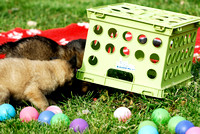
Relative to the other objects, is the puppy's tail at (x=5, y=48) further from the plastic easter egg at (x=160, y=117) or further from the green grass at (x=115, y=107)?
the plastic easter egg at (x=160, y=117)

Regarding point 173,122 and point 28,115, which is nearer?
point 173,122

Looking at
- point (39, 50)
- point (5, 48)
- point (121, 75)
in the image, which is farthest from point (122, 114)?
point (5, 48)

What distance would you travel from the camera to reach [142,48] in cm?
409

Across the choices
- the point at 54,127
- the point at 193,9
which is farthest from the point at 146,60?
the point at 193,9

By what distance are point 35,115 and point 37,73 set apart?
2.18 ft

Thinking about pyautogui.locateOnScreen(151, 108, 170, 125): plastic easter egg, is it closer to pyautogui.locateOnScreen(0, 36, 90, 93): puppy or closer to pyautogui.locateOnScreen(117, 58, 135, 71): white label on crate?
pyautogui.locateOnScreen(117, 58, 135, 71): white label on crate

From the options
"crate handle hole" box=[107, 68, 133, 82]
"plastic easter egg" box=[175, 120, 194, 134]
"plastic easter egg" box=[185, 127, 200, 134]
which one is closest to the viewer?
"plastic easter egg" box=[185, 127, 200, 134]

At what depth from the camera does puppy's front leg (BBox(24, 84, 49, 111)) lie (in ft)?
13.4

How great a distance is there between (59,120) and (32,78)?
88cm

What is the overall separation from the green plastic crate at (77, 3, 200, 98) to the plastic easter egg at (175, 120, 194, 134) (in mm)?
609

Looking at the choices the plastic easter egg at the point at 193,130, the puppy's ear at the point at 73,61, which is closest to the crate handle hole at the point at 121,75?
the puppy's ear at the point at 73,61

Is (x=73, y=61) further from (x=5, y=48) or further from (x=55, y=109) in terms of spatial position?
(x=5, y=48)

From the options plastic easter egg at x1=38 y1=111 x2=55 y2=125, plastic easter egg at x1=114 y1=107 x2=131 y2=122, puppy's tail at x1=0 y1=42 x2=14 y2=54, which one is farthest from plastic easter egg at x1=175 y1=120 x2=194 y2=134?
puppy's tail at x1=0 y1=42 x2=14 y2=54

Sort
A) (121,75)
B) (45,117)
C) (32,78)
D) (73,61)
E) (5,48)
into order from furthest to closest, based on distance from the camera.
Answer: (5,48)
(121,75)
(73,61)
(32,78)
(45,117)
